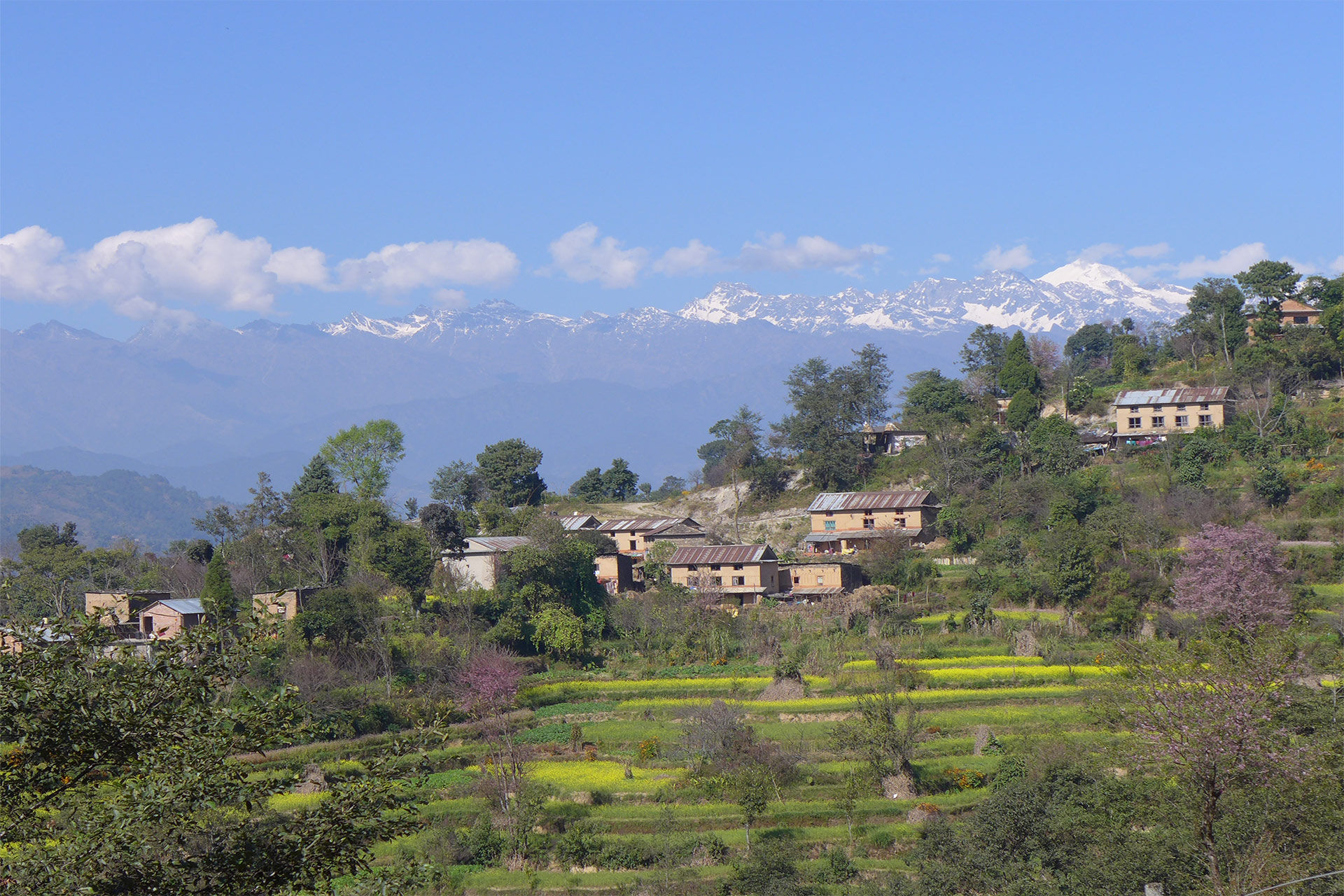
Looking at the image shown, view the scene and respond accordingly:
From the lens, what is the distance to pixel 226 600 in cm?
4188

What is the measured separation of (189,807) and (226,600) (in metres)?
33.4

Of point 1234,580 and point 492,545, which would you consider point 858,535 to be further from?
point 1234,580

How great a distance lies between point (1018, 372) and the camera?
7350cm

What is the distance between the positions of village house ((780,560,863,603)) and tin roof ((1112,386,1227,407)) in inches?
888

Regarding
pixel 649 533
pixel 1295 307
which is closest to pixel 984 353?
pixel 1295 307

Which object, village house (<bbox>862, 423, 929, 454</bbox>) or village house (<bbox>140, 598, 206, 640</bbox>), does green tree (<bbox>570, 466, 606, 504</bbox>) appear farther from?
village house (<bbox>140, 598, 206, 640</bbox>)

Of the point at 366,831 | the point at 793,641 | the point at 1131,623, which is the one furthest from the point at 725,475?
the point at 366,831

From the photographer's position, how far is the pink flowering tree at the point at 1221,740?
1856cm

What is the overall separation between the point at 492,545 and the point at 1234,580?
33.7 m

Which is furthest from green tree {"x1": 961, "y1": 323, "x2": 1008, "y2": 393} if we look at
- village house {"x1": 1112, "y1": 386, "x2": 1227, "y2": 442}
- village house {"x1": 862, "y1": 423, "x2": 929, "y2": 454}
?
village house {"x1": 1112, "y1": 386, "x2": 1227, "y2": 442}

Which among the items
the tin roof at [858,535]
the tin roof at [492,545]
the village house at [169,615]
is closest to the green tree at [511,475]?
the tin roof at [492,545]

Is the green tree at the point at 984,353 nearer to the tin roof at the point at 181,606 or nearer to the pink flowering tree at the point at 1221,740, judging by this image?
the tin roof at the point at 181,606

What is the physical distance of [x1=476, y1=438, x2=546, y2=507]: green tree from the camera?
8025 centimetres

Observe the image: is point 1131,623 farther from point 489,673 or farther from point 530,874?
point 530,874
